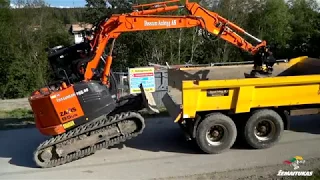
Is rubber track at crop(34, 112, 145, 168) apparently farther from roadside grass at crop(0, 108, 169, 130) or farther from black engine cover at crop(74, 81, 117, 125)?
roadside grass at crop(0, 108, 169, 130)

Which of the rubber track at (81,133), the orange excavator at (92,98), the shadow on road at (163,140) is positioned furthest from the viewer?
the shadow on road at (163,140)

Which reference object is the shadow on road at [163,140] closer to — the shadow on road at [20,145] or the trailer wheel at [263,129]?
the trailer wheel at [263,129]

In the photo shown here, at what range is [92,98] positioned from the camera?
328 inches

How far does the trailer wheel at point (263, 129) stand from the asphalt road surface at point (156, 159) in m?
0.17

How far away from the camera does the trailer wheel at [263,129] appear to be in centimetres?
830

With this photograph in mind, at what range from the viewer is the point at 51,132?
8.20 metres

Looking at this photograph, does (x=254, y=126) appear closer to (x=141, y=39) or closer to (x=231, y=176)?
(x=231, y=176)

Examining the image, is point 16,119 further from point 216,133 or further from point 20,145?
point 216,133

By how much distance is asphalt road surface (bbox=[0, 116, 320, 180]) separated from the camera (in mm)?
7516

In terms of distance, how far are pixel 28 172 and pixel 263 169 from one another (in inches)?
175

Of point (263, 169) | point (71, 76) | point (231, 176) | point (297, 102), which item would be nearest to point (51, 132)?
point (71, 76)

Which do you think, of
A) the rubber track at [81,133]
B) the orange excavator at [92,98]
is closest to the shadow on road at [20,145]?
the rubber track at [81,133]

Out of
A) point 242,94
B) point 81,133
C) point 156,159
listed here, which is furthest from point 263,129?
point 81,133

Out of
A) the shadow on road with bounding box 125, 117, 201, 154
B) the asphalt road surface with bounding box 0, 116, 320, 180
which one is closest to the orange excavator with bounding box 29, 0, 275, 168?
the asphalt road surface with bounding box 0, 116, 320, 180
